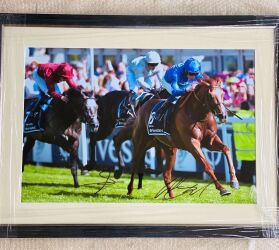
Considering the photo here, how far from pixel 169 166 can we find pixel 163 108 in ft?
0.51

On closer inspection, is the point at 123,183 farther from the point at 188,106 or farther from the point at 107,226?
the point at 188,106

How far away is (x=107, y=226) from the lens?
106 cm

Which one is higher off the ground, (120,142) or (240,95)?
(240,95)

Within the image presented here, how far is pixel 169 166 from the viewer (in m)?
1.10

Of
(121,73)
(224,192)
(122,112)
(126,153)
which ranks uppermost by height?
(121,73)

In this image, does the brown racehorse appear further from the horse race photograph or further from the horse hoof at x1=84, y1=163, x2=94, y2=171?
the horse hoof at x1=84, y1=163, x2=94, y2=171

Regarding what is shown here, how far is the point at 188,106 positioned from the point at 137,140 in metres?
0.16

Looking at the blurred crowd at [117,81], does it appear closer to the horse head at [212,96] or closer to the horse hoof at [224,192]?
the horse head at [212,96]

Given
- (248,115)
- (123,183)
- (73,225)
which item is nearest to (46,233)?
(73,225)

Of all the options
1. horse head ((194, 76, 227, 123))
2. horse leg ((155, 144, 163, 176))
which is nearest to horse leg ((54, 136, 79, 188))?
horse leg ((155, 144, 163, 176))

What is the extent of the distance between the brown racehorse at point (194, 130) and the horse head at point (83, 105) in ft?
0.37

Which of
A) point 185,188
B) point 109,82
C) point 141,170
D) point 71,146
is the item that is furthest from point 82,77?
point 185,188

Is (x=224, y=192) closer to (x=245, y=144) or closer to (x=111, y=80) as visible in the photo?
(x=245, y=144)

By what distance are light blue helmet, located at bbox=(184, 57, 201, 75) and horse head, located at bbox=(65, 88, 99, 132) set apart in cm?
26
